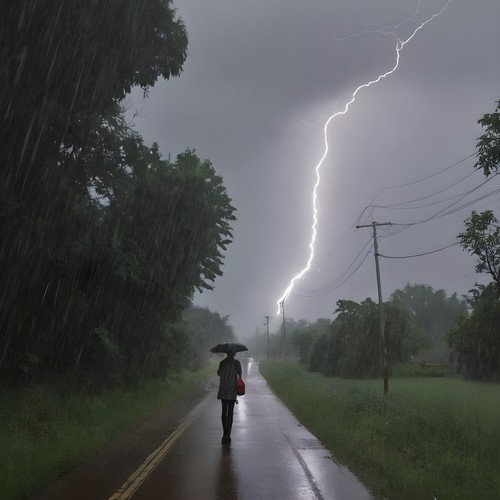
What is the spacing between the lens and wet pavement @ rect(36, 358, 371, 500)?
23.0 feet

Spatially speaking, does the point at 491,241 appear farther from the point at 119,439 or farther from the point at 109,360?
the point at 109,360

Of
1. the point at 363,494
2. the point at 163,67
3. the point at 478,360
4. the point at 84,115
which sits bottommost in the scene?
the point at 363,494

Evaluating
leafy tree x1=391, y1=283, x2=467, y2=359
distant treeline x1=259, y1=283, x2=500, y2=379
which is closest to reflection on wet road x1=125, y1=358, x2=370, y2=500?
distant treeline x1=259, y1=283, x2=500, y2=379

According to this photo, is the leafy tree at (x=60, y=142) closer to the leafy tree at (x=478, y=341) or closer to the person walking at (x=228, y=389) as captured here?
the person walking at (x=228, y=389)

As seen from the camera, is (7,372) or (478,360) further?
(478,360)

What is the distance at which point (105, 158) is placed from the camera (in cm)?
1492

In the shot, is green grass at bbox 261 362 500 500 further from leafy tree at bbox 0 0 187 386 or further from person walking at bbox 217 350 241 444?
leafy tree at bbox 0 0 187 386

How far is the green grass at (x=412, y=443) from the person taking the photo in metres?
7.04

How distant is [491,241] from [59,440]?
9.33 metres

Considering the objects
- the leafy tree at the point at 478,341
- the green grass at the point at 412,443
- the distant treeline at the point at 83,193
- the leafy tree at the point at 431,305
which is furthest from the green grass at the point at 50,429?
the leafy tree at the point at 431,305

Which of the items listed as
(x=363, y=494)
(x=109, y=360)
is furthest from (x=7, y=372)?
(x=363, y=494)

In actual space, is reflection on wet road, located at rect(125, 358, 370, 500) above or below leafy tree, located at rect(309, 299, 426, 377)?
below

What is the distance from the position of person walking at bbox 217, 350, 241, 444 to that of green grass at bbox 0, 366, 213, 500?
2.52 metres

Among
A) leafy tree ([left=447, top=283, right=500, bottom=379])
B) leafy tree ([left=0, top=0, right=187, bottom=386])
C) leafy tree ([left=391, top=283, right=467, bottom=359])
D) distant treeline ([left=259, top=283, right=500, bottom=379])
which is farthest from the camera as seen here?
leafy tree ([left=391, top=283, right=467, bottom=359])
